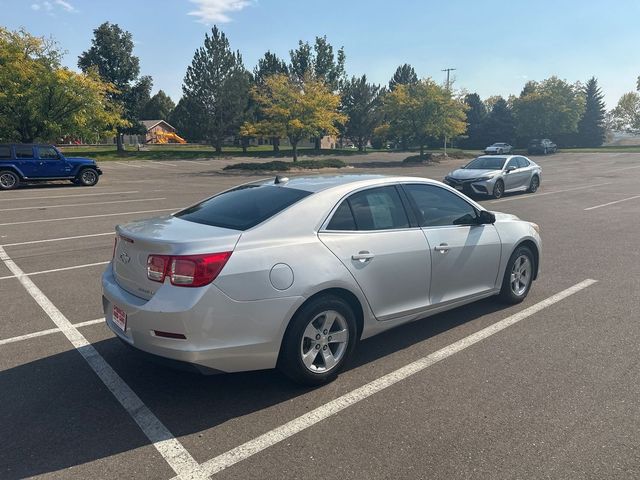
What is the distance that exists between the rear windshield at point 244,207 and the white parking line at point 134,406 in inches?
53.9

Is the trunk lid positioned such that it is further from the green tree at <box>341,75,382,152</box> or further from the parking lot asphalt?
the green tree at <box>341,75,382,152</box>

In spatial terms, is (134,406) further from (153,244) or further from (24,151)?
(24,151)

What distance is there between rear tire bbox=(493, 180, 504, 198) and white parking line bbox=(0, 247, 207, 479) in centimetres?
1400

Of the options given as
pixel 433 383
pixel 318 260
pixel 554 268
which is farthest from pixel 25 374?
pixel 554 268

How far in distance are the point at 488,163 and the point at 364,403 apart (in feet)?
49.9

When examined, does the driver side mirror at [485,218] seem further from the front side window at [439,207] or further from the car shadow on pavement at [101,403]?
the car shadow on pavement at [101,403]

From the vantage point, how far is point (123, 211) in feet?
43.2

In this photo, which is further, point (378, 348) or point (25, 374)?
point (378, 348)

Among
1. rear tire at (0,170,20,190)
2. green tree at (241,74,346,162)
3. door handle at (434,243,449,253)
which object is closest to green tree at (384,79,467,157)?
green tree at (241,74,346,162)

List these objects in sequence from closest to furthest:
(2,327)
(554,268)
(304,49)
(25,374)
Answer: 1. (25,374)
2. (2,327)
3. (554,268)
4. (304,49)

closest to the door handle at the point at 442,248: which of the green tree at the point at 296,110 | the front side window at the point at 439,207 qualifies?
the front side window at the point at 439,207

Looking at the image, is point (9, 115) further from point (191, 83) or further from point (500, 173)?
point (191, 83)

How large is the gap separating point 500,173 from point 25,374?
1529 centimetres

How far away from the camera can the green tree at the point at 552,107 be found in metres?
60.0
